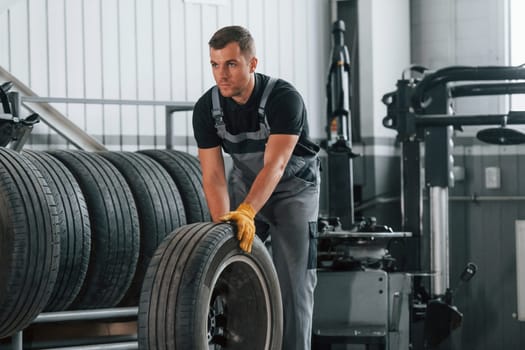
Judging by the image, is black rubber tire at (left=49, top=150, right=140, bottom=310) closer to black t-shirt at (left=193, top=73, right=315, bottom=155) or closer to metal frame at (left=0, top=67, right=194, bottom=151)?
metal frame at (left=0, top=67, right=194, bottom=151)

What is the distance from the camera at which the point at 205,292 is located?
3391 millimetres

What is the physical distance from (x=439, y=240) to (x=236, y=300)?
221cm

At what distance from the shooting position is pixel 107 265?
183 inches

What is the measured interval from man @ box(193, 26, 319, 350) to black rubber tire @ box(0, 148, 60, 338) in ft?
2.80

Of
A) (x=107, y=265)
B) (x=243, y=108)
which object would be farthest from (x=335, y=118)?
(x=243, y=108)

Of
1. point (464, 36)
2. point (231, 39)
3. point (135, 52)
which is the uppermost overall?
point (464, 36)

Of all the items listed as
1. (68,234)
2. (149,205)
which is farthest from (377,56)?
(68,234)

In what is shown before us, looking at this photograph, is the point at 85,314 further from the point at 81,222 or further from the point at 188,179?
the point at 188,179

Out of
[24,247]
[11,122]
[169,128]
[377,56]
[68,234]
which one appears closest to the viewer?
[24,247]

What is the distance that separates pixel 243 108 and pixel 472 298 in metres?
3.49

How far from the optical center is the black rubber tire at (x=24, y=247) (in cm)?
407

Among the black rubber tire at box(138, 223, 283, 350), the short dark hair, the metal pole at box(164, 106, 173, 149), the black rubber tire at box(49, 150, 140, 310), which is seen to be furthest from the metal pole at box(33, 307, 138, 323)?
the short dark hair

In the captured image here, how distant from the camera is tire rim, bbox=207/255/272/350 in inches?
144

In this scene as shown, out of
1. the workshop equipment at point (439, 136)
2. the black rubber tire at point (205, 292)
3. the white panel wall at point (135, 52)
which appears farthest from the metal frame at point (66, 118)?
the black rubber tire at point (205, 292)
